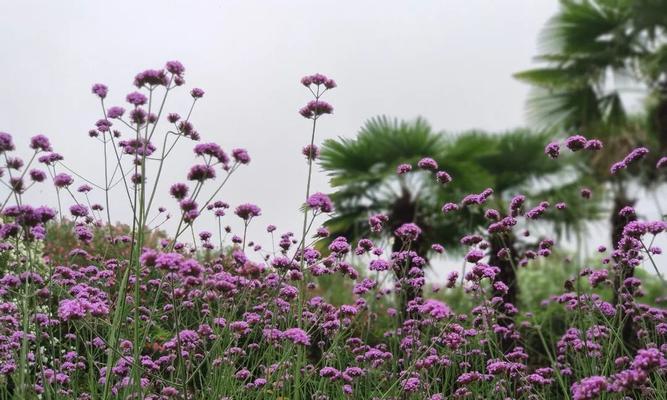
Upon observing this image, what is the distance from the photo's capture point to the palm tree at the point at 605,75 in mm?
16125

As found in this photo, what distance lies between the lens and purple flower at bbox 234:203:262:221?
380cm

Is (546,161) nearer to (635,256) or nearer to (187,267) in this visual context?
(635,256)

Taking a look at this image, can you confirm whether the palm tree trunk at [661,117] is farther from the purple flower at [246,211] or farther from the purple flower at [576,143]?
the purple flower at [246,211]

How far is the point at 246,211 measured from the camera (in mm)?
3805

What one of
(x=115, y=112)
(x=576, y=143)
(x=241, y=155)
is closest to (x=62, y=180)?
(x=115, y=112)

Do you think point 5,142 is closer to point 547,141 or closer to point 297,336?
point 297,336

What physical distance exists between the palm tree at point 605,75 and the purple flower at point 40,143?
13780 mm

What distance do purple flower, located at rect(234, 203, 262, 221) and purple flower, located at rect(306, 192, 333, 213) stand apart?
0.28 metres

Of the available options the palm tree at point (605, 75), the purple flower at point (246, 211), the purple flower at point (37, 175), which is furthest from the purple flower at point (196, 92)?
the palm tree at point (605, 75)

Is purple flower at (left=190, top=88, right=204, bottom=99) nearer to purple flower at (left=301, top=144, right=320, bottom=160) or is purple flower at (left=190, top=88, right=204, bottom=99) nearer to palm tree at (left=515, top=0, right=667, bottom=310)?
purple flower at (left=301, top=144, right=320, bottom=160)

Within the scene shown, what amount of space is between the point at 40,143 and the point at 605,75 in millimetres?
14836

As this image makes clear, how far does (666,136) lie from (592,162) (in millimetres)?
1562

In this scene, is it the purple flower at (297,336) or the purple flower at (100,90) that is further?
the purple flower at (100,90)

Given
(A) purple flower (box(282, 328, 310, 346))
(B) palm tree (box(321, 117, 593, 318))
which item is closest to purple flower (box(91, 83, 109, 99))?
(A) purple flower (box(282, 328, 310, 346))
